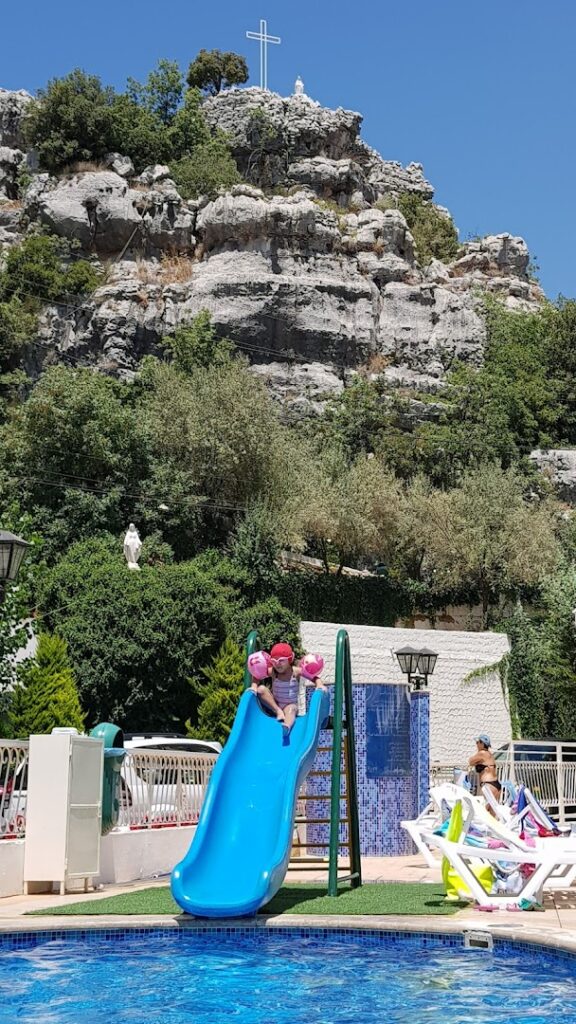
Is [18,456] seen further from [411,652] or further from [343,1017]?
[343,1017]

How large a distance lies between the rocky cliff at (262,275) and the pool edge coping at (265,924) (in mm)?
37273

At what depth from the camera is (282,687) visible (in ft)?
38.4

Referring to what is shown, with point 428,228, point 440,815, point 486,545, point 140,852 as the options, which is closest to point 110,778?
point 140,852

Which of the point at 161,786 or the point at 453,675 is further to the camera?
the point at 453,675

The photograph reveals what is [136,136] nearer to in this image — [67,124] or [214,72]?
[67,124]

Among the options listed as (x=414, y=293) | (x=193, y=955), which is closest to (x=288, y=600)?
(x=414, y=293)

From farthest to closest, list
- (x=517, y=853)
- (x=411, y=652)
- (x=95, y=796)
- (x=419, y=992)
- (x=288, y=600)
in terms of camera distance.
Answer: (x=288, y=600) < (x=411, y=652) < (x=95, y=796) < (x=517, y=853) < (x=419, y=992)

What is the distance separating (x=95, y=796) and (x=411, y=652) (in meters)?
9.33

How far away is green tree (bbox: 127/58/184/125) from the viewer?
5869 centimetres

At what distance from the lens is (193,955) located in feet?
26.1

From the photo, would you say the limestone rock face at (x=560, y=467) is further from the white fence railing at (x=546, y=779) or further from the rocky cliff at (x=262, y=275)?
the white fence railing at (x=546, y=779)

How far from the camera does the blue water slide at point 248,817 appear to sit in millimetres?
8852

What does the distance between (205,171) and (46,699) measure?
121 feet

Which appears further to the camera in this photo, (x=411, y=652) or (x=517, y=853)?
(x=411, y=652)
